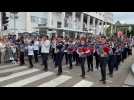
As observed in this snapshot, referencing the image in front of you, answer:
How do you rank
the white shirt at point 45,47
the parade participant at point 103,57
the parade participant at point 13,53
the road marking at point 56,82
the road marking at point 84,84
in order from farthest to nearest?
1. the parade participant at point 13,53
2. the white shirt at point 45,47
3. the parade participant at point 103,57
4. the road marking at point 84,84
5. the road marking at point 56,82

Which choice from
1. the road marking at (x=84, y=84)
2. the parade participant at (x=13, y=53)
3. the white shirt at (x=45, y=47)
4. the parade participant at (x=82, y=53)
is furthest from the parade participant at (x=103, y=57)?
the parade participant at (x=13, y=53)

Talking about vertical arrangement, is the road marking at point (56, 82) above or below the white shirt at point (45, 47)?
below

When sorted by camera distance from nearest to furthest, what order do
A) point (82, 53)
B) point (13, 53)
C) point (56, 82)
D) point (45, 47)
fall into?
point (56, 82), point (82, 53), point (45, 47), point (13, 53)

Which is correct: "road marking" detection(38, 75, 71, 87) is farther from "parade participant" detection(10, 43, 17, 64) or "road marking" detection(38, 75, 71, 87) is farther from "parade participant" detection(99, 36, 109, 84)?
"parade participant" detection(10, 43, 17, 64)

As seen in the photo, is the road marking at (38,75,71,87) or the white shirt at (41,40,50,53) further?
the white shirt at (41,40,50,53)

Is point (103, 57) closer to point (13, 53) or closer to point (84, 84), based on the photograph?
point (84, 84)

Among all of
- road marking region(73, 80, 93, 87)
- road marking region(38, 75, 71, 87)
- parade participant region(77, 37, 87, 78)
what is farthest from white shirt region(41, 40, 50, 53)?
road marking region(73, 80, 93, 87)

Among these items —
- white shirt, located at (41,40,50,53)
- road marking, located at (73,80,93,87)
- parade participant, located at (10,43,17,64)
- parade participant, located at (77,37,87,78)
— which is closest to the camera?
road marking, located at (73,80,93,87)

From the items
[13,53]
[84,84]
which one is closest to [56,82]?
[84,84]

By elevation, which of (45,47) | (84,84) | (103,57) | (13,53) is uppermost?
(45,47)

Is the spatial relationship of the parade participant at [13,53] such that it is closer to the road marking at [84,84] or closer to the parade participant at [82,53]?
the parade participant at [82,53]

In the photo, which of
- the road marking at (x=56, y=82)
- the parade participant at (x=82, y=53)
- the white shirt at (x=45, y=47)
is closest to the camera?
the road marking at (x=56, y=82)

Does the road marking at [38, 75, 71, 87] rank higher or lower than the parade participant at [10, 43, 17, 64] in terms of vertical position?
lower
